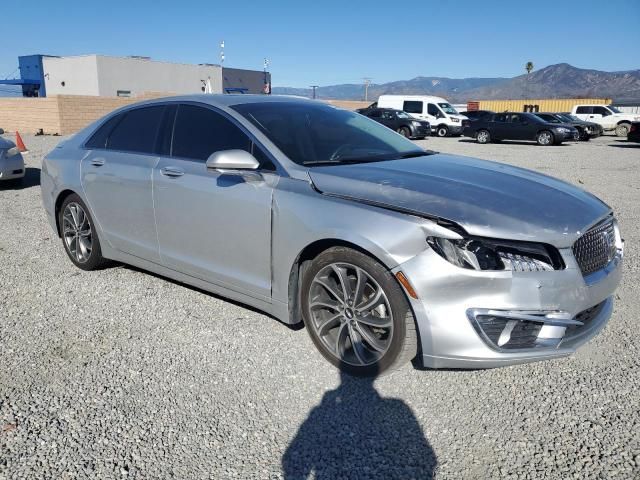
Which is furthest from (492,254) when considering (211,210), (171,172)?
(171,172)

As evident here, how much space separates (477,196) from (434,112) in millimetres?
26949

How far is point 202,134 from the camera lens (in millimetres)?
3865

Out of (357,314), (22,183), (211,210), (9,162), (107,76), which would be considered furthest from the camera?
(107,76)

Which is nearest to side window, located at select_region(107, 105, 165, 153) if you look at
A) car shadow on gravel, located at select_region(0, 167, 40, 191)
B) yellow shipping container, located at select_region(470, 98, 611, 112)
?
car shadow on gravel, located at select_region(0, 167, 40, 191)

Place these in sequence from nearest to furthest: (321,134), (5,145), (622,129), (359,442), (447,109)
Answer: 1. (359,442)
2. (321,134)
3. (5,145)
4. (447,109)
5. (622,129)

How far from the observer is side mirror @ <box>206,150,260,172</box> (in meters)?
3.24

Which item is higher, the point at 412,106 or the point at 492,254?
the point at 492,254

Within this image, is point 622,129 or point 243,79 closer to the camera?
point 622,129

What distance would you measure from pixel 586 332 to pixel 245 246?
6.71 ft

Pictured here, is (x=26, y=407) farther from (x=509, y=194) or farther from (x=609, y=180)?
(x=609, y=180)

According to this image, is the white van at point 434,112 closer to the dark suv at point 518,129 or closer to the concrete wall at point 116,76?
the dark suv at point 518,129

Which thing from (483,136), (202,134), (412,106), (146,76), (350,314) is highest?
(146,76)

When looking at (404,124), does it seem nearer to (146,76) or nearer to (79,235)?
(79,235)

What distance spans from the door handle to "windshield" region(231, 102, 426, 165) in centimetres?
62
